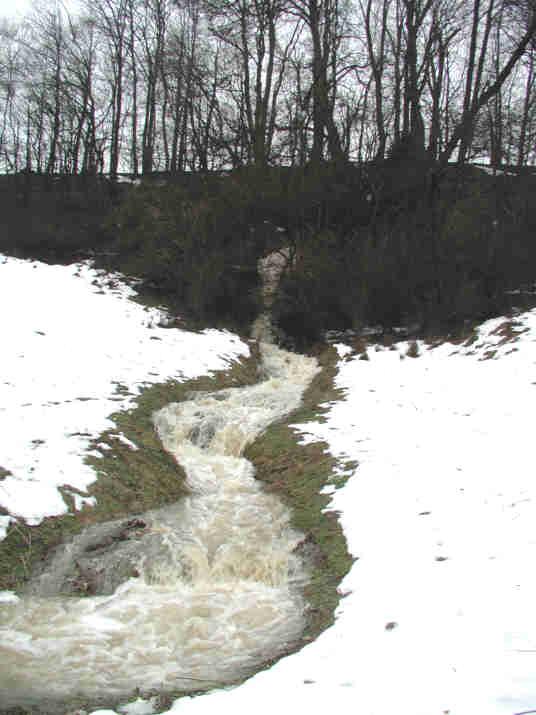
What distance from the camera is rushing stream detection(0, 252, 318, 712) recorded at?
378 cm

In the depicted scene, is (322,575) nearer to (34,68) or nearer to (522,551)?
(522,551)

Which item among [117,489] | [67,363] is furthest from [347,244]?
[117,489]

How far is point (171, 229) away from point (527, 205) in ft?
35.3

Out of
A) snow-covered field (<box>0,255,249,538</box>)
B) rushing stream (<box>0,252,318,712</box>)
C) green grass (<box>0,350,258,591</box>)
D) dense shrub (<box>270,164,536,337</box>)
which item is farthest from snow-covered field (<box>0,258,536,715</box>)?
dense shrub (<box>270,164,536,337</box>)

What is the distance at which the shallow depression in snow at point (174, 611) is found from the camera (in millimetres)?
3773

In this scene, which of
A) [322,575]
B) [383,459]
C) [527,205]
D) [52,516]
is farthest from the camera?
[527,205]

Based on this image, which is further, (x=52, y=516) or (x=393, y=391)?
(x=393, y=391)

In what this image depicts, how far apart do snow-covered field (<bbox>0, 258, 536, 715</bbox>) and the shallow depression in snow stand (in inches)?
26.3

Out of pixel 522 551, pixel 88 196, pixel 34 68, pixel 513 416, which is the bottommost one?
pixel 522 551

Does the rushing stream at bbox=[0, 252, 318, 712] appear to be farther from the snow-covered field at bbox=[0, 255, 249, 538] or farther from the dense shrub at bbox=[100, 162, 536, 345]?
the dense shrub at bbox=[100, 162, 536, 345]

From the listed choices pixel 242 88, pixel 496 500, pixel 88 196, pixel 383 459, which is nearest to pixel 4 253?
pixel 88 196

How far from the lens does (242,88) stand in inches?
→ 818

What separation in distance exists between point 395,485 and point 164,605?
107 inches

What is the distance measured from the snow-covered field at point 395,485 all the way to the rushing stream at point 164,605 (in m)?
0.65
